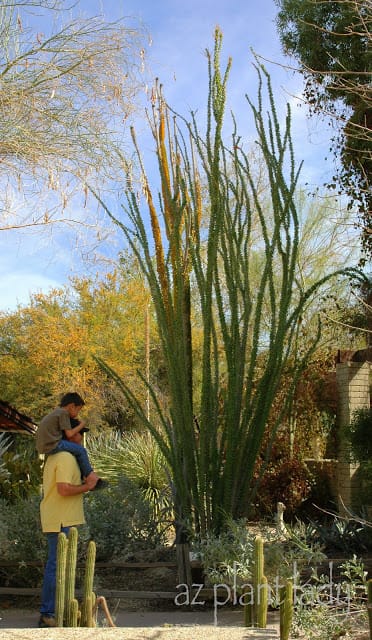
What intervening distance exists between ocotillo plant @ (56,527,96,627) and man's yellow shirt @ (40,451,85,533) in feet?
4.36

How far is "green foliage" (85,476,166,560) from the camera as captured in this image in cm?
612

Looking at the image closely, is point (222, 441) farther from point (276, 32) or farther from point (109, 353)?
point (109, 353)

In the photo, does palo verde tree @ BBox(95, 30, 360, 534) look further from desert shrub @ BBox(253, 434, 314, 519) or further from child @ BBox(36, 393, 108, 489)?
desert shrub @ BBox(253, 434, 314, 519)

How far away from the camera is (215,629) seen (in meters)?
3.28

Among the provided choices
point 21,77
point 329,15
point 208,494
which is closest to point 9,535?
point 208,494

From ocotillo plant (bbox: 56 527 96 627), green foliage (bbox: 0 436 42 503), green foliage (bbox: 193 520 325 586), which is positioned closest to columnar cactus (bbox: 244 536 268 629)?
ocotillo plant (bbox: 56 527 96 627)

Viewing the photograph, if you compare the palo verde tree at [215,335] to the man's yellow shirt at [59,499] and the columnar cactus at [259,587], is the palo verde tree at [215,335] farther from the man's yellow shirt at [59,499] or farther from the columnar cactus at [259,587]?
the columnar cactus at [259,587]

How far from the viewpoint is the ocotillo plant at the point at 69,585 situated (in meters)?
3.33

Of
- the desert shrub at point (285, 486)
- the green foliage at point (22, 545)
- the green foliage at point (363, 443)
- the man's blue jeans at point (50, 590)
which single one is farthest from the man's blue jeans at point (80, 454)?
the desert shrub at point (285, 486)

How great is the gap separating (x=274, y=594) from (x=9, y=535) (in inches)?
88.2

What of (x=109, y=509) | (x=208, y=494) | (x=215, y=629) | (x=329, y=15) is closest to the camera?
(x=215, y=629)

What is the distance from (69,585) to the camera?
3.37m

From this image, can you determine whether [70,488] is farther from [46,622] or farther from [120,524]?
[120,524]

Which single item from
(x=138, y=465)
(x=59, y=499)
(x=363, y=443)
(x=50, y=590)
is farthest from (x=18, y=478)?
(x=363, y=443)
